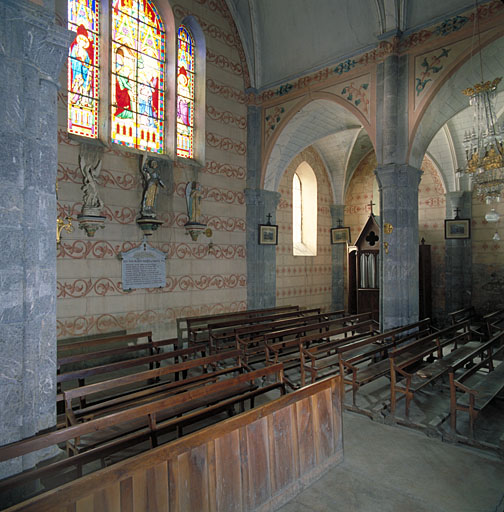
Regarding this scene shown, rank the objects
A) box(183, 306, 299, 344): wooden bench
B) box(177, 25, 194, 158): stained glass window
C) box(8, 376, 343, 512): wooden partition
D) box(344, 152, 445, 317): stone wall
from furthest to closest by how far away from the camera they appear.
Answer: box(344, 152, 445, 317): stone wall < box(177, 25, 194, 158): stained glass window < box(183, 306, 299, 344): wooden bench < box(8, 376, 343, 512): wooden partition

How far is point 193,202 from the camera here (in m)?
10.4

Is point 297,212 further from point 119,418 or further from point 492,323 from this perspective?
point 119,418

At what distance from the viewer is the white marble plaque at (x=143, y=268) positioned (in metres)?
9.23

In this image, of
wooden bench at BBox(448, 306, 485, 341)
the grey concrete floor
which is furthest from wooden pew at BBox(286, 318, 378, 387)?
wooden bench at BBox(448, 306, 485, 341)

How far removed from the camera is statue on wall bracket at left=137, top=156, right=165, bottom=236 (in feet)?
A: 30.5

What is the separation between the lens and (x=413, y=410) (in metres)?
5.77

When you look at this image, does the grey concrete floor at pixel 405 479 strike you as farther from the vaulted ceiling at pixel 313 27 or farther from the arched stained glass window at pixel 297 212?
the arched stained glass window at pixel 297 212

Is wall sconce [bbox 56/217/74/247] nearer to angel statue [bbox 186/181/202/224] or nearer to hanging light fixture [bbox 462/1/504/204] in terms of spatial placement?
angel statue [bbox 186/181/202/224]

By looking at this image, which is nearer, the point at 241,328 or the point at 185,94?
the point at 241,328

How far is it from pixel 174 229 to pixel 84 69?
13.2 feet

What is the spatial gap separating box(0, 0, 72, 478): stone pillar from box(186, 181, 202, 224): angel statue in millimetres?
6333

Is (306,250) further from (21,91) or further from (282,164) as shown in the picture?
(21,91)

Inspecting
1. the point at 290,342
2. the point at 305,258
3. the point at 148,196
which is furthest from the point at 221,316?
the point at 305,258

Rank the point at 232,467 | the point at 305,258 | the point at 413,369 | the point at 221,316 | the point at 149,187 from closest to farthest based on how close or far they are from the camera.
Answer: the point at 232,467 < the point at 413,369 < the point at 149,187 < the point at 221,316 < the point at 305,258
